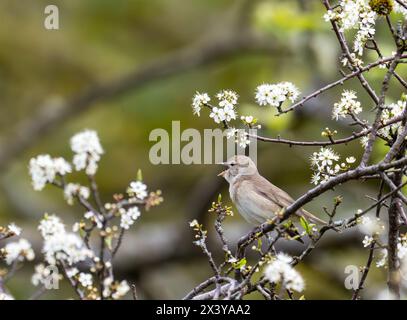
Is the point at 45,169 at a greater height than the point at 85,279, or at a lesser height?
greater

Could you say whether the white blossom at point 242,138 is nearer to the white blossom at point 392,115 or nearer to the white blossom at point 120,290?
the white blossom at point 392,115

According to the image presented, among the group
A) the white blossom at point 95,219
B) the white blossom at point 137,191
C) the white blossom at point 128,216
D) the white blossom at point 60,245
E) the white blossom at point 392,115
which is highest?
the white blossom at point 392,115

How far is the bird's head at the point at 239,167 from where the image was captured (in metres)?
5.73

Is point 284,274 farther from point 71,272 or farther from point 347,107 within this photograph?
point 347,107

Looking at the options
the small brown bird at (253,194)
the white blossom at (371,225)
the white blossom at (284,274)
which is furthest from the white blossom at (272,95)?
the small brown bird at (253,194)

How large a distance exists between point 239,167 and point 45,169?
8.81 ft

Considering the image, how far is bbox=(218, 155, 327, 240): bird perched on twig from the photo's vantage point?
5477 mm

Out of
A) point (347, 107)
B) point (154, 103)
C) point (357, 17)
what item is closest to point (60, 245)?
point (347, 107)

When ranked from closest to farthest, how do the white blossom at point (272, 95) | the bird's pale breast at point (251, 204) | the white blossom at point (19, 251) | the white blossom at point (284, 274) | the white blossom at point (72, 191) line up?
the white blossom at point (284, 274) → the white blossom at point (72, 191) → the white blossom at point (19, 251) → the white blossom at point (272, 95) → the bird's pale breast at point (251, 204)

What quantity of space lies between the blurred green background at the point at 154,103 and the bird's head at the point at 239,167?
5.34m

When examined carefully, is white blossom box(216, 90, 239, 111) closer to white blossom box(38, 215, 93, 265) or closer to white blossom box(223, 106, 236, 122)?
white blossom box(223, 106, 236, 122)

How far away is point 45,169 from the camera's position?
10.9 ft

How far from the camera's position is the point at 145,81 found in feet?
48.1

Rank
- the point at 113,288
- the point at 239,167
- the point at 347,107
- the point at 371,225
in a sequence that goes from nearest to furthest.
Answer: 1. the point at 113,288
2. the point at 371,225
3. the point at 347,107
4. the point at 239,167
